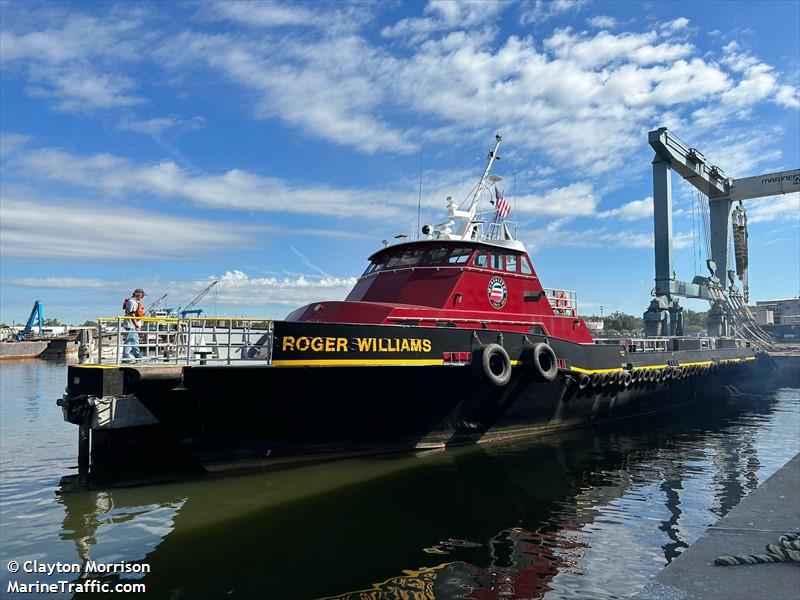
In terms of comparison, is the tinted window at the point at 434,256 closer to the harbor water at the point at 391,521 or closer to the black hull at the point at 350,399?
the black hull at the point at 350,399

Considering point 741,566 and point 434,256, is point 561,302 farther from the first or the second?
point 741,566

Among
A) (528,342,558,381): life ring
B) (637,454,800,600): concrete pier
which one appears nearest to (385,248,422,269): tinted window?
(528,342,558,381): life ring

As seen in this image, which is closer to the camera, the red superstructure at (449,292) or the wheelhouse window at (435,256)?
the red superstructure at (449,292)

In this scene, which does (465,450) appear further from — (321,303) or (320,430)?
(321,303)

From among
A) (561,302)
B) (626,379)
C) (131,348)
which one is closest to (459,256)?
(561,302)

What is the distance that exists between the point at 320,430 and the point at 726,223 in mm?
29866

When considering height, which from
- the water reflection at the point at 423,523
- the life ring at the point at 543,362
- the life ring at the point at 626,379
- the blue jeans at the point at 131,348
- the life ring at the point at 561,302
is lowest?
the water reflection at the point at 423,523

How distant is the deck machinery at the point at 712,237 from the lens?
1059 inches

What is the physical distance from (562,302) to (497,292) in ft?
10.1

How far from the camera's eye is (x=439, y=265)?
40.9 ft

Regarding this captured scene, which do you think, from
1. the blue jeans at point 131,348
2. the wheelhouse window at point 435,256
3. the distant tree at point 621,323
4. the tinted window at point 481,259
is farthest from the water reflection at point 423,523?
the distant tree at point 621,323

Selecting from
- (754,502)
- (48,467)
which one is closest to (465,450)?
(754,502)

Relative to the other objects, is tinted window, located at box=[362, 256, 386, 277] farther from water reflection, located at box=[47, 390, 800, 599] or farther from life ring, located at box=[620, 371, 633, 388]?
life ring, located at box=[620, 371, 633, 388]

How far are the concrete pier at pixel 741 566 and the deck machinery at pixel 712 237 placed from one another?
2217 centimetres
